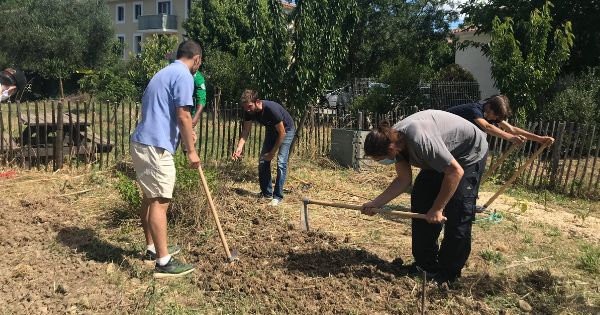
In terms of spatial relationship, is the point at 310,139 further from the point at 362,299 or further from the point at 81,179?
the point at 362,299

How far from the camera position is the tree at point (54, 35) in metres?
23.4

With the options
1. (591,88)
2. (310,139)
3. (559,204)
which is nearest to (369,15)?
(591,88)

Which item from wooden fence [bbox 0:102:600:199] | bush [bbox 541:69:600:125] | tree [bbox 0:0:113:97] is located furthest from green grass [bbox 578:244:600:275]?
tree [bbox 0:0:113:97]

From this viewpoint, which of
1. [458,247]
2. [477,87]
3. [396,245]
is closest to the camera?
[458,247]

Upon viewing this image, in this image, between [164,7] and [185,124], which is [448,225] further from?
[164,7]

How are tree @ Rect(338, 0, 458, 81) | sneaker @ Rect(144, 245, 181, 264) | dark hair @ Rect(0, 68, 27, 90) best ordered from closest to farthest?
sneaker @ Rect(144, 245, 181, 264) < dark hair @ Rect(0, 68, 27, 90) < tree @ Rect(338, 0, 458, 81)

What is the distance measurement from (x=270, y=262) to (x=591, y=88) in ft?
34.3

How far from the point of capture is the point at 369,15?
20906 millimetres

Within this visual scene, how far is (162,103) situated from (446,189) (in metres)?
2.03

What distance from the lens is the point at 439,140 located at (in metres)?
3.16

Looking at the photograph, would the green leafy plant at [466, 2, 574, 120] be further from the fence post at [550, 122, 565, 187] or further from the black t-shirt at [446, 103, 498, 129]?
the black t-shirt at [446, 103, 498, 129]

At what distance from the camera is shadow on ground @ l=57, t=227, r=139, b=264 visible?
13.5 feet

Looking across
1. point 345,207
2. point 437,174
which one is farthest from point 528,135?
point 345,207

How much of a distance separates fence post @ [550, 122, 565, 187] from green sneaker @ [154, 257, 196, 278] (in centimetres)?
621
